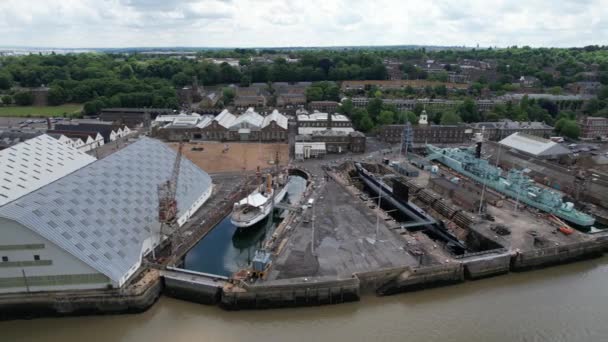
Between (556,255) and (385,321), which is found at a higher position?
(556,255)

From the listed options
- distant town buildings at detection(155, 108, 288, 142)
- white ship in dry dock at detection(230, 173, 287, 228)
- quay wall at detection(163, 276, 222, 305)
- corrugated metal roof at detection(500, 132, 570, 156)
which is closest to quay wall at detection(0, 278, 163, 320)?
quay wall at detection(163, 276, 222, 305)

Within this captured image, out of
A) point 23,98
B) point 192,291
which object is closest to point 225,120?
point 192,291

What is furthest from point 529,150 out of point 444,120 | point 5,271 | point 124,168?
point 5,271

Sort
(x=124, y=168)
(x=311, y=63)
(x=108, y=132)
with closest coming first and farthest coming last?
(x=124, y=168) → (x=108, y=132) → (x=311, y=63)

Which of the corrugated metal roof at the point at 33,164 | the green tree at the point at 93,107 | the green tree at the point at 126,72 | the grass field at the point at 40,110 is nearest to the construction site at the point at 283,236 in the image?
the corrugated metal roof at the point at 33,164

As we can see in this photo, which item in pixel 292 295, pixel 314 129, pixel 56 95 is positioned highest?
pixel 56 95

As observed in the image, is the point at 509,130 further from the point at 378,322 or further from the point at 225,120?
the point at 378,322

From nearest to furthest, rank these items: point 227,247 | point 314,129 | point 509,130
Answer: point 227,247, point 314,129, point 509,130

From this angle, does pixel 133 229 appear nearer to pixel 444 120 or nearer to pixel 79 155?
pixel 79 155
